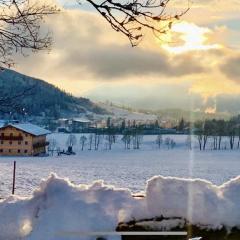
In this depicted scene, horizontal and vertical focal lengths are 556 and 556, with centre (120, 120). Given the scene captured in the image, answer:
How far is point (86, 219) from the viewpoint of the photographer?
5.30 meters

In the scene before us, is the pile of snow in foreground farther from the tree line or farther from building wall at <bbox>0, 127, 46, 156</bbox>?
the tree line

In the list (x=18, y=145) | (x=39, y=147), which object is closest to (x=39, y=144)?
(x=39, y=147)

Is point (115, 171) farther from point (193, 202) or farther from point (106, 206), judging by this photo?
point (106, 206)

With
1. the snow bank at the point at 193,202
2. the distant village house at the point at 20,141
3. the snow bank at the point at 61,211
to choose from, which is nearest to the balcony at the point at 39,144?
the distant village house at the point at 20,141

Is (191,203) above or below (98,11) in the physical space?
below

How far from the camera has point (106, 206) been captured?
545 centimetres

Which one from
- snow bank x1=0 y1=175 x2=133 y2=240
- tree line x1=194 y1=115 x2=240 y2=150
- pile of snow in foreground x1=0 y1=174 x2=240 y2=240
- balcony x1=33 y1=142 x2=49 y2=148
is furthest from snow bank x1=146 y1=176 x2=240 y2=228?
tree line x1=194 y1=115 x2=240 y2=150

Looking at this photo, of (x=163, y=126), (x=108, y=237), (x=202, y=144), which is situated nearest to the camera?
(x=108, y=237)

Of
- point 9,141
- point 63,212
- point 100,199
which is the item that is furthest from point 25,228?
point 9,141

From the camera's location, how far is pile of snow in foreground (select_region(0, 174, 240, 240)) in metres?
5.33

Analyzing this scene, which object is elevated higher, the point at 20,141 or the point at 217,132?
the point at 217,132

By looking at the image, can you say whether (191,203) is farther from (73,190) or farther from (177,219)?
(73,190)

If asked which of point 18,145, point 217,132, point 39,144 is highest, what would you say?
point 217,132

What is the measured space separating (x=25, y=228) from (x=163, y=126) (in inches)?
7262
